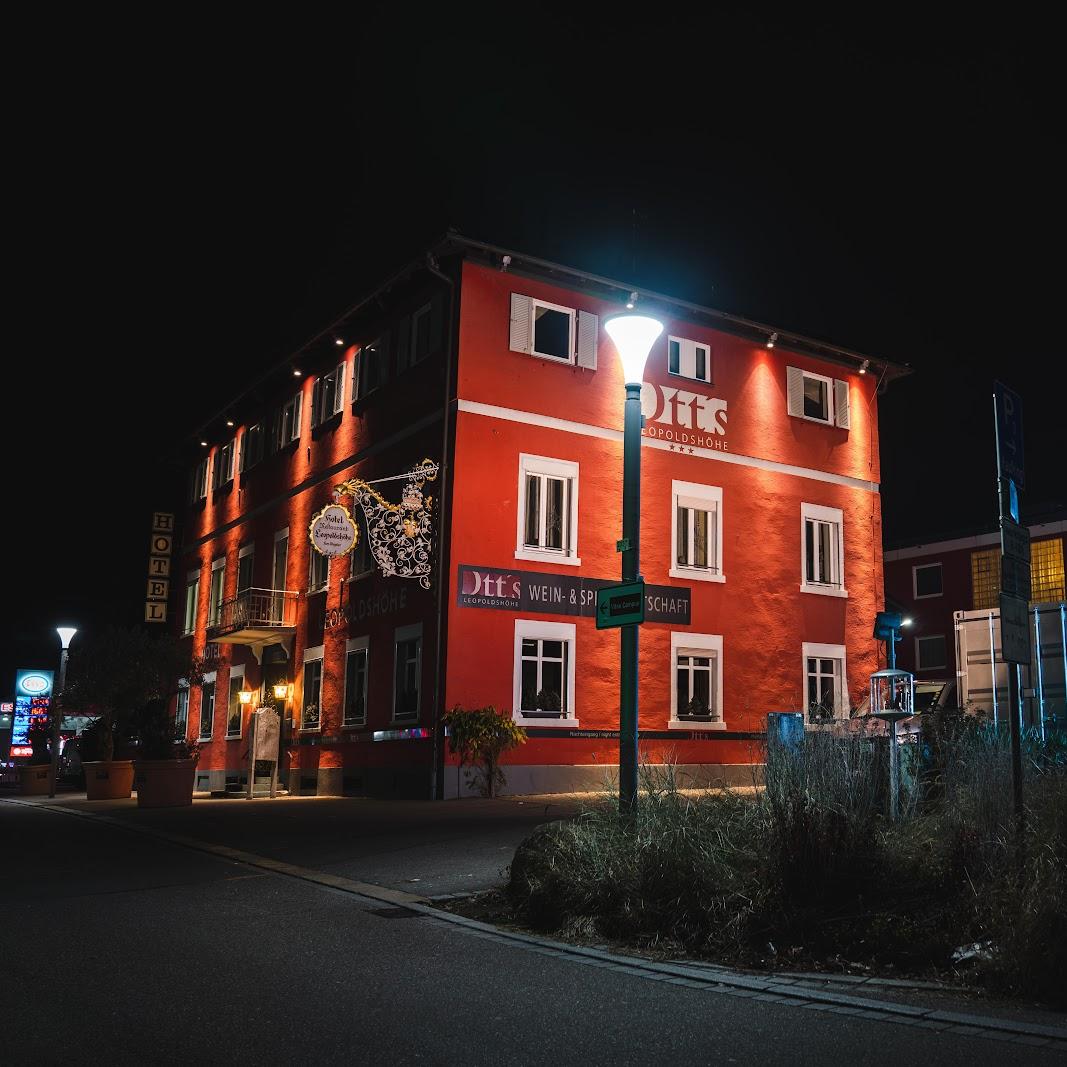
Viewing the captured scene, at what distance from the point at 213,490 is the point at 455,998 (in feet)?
103

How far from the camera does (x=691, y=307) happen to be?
84.8 feet

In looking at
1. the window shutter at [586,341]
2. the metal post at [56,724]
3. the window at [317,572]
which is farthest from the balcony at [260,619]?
the window shutter at [586,341]

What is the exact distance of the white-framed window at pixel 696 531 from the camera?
25.2 m

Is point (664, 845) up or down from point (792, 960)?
up

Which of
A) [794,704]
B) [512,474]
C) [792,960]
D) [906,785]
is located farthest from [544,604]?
[792,960]

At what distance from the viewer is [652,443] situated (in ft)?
81.9

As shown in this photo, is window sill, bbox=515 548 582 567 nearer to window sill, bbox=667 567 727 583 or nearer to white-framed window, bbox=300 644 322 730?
window sill, bbox=667 567 727 583

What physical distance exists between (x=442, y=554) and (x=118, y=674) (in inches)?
374

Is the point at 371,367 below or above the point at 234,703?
above

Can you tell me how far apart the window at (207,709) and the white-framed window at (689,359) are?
632 inches

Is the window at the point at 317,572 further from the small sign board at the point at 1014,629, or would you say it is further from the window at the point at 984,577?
the window at the point at 984,577

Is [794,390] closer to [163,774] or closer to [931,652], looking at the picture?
[163,774]

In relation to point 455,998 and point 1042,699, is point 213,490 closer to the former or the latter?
point 1042,699

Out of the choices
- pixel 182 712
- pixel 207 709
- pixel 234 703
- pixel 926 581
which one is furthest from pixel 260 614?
pixel 926 581
